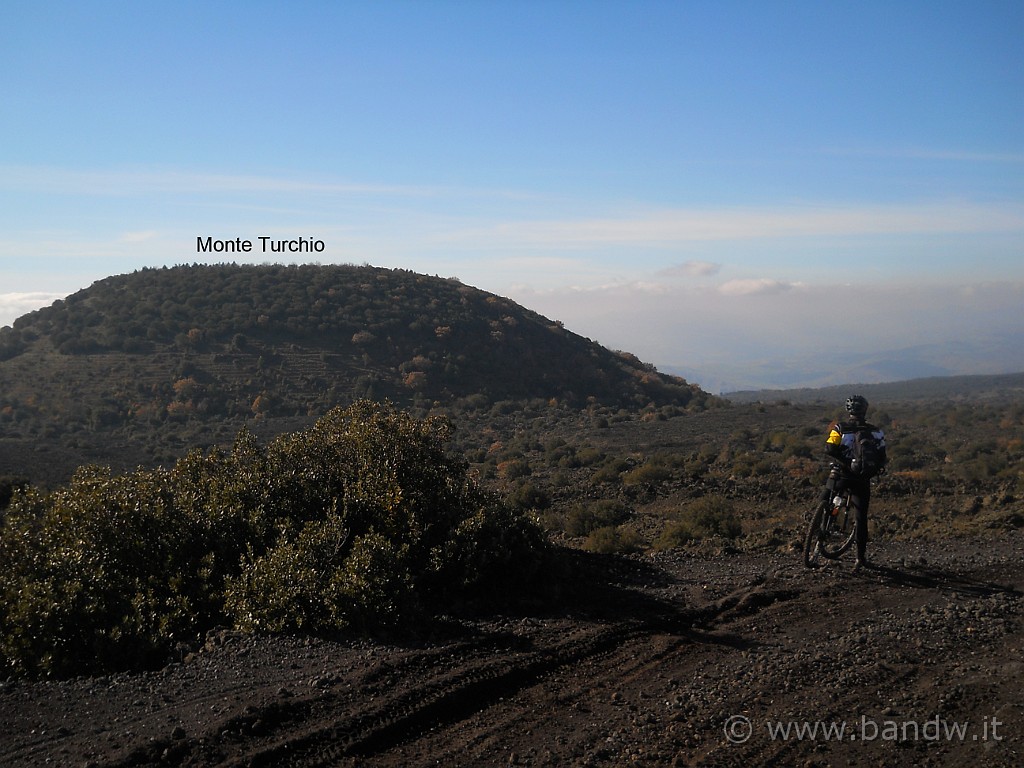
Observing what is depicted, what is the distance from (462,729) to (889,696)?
2.82m

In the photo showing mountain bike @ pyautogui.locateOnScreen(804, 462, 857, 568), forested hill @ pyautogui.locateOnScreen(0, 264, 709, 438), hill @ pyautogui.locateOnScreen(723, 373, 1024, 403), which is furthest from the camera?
hill @ pyautogui.locateOnScreen(723, 373, 1024, 403)

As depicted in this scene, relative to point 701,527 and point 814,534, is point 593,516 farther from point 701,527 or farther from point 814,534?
point 814,534

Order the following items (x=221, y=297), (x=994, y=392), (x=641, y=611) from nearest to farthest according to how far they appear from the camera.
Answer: (x=641, y=611) → (x=221, y=297) → (x=994, y=392)

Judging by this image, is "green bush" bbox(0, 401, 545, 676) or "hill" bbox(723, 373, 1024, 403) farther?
"hill" bbox(723, 373, 1024, 403)

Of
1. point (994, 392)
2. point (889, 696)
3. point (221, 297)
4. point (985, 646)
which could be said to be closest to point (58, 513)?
point (889, 696)

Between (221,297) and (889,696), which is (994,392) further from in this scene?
(889,696)

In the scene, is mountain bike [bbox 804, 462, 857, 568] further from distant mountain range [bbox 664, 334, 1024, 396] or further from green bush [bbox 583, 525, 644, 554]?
distant mountain range [bbox 664, 334, 1024, 396]

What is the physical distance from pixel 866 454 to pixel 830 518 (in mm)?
888

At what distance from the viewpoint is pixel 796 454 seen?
2480 centimetres

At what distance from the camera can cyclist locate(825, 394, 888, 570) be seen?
8109mm

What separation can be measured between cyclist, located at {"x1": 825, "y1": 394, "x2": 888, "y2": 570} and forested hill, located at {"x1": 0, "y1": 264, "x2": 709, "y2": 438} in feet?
111

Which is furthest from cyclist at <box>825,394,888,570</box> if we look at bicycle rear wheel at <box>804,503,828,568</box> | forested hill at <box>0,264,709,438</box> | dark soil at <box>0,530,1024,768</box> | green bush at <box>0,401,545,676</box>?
forested hill at <box>0,264,709,438</box>

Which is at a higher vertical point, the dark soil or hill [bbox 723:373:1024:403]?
hill [bbox 723:373:1024:403]

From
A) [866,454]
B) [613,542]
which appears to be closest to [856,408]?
[866,454]
